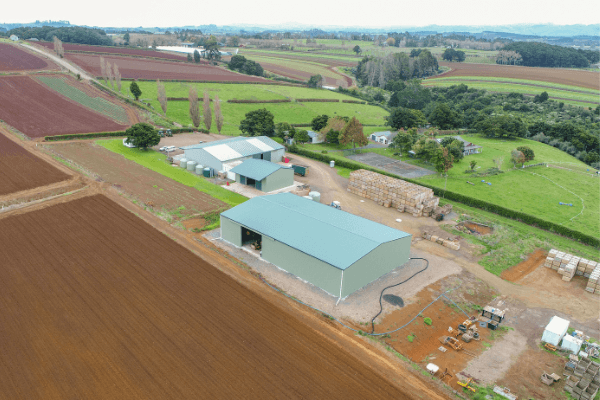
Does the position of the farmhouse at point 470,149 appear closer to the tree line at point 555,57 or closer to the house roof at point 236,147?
the house roof at point 236,147

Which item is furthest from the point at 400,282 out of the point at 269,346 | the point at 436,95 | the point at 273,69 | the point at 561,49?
the point at 561,49

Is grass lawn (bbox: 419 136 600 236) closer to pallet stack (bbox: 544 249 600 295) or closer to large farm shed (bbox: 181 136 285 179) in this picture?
pallet stack (bbox: 544 249 600 295)

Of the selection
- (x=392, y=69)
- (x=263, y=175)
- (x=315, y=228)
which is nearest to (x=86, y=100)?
(x=263, y=175)

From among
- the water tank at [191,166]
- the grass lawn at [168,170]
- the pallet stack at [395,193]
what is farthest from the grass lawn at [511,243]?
the water tank at [191,166]

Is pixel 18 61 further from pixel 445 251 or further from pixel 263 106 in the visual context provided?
pixel 445 251

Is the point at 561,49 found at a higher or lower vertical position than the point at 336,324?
higher

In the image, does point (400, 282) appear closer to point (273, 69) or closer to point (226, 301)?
point (226, 301)

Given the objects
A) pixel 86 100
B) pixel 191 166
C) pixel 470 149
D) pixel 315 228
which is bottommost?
pixel 470 149
